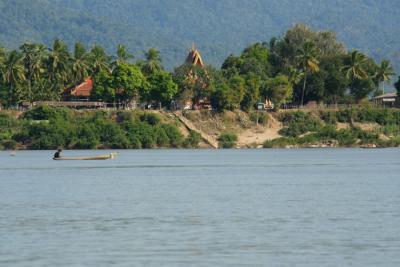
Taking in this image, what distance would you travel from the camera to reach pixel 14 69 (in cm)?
15912

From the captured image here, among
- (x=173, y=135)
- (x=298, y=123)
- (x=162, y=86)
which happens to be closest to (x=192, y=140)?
(x=173, y=135)

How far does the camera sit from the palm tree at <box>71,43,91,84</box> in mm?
169750

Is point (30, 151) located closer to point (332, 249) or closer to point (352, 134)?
point (352, 134)

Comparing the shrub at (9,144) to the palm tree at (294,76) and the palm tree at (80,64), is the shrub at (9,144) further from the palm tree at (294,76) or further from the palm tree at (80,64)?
the palm tree at (294,76)

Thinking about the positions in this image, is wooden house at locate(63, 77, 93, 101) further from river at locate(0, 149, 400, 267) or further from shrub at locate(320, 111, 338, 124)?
river at locate(0, 149, 400, 267)

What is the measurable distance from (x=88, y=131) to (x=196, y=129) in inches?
624

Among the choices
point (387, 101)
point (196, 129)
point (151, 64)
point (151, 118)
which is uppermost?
point (151, 64)

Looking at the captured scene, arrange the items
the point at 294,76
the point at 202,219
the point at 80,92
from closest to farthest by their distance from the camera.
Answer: the point at 202,219
the point at 294,76
the point at 80,92

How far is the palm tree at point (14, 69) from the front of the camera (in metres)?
158

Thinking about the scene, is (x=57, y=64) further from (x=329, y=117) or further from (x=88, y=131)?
(x=329, y=117)

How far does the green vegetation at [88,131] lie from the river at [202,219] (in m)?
67.4

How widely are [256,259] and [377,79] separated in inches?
5770

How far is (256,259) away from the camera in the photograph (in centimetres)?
3894

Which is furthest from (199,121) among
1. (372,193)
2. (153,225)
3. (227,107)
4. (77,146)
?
(153,225)
